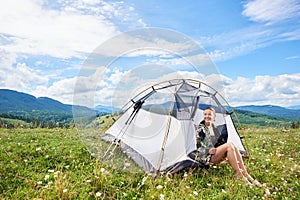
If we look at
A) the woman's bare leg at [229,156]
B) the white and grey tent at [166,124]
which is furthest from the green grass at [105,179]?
the white and grey tent at [166,124]

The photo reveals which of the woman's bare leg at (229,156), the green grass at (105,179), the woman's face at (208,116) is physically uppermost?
the woman's face at (208,116)

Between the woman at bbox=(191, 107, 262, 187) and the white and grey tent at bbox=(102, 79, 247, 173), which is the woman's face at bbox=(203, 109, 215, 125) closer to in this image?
the woman at bbox=(191, 107, 262, 187)

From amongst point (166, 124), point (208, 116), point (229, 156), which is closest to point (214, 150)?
point (229, 156)

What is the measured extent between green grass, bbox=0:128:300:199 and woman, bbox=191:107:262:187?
0.84 ft

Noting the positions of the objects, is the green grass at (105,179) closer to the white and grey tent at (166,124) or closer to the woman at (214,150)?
the woman at (214,150)

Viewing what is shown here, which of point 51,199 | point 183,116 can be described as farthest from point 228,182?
point 51,199

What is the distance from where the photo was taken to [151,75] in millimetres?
7047

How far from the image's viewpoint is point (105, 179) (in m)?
5.27

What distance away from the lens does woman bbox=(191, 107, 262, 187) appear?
629 cm

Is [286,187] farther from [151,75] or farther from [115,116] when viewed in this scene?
[115,116]

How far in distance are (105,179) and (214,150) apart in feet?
8.66

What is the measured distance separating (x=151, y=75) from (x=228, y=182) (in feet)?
9.74

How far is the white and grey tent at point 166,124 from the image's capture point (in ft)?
20.8

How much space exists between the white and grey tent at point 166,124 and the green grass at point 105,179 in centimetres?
49
